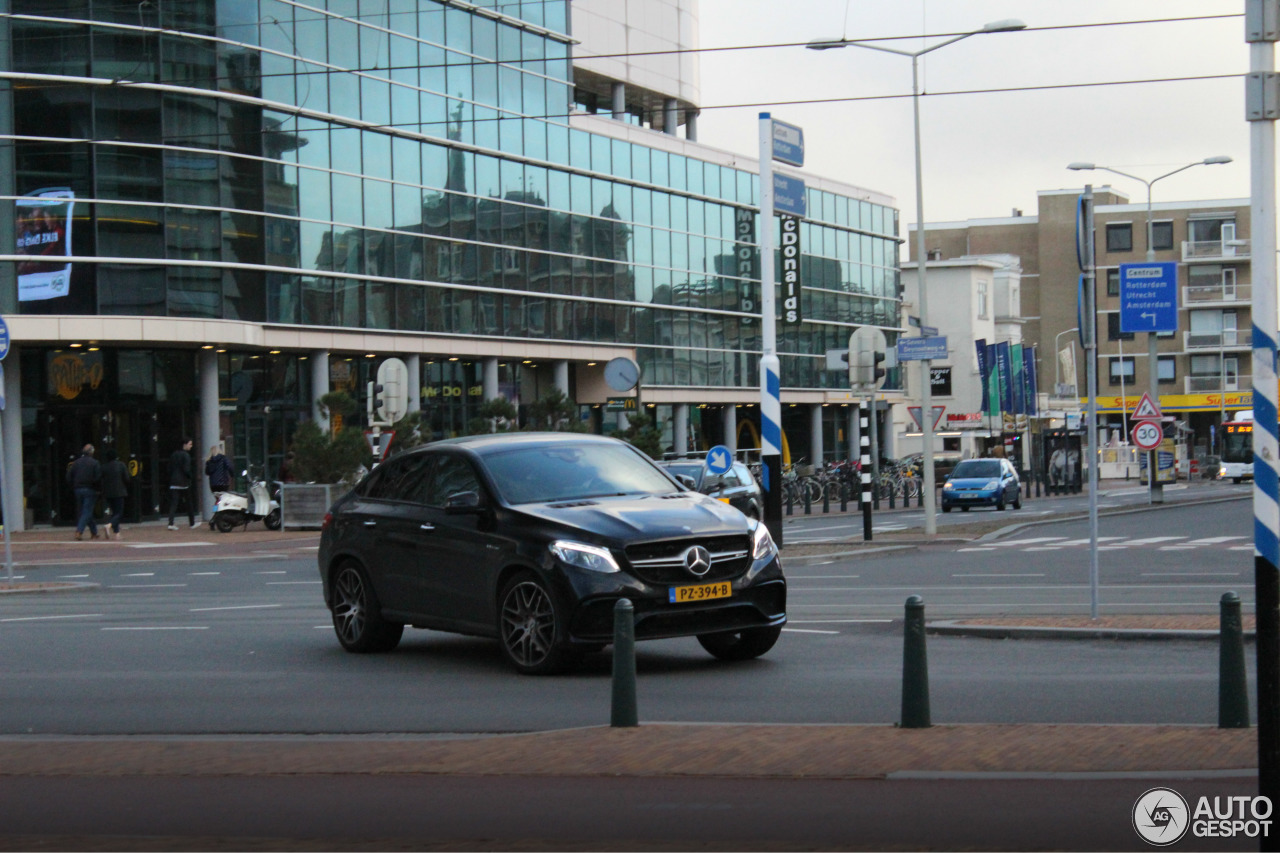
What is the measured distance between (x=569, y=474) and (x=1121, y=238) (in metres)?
101

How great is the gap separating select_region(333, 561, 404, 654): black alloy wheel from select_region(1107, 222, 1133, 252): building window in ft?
327

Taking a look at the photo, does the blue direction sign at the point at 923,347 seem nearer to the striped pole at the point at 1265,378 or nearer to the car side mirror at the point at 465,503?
the car side mirror at the point at 465,503

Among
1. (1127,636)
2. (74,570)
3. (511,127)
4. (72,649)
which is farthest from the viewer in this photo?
(511,127)

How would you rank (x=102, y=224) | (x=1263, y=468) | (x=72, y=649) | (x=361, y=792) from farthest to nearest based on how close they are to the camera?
(x=102, y=224) → (x=72, y=649) → (x=361, y=792) → (x=1263, y=468)

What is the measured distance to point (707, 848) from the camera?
6031 millimetres

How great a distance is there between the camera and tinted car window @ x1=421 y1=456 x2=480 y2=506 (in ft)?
39.5

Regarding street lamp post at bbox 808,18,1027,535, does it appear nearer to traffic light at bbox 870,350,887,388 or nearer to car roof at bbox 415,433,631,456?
traffic light at bbox 870,350,887,388

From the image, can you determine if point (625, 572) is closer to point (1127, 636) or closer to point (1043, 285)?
point (1127, 636)

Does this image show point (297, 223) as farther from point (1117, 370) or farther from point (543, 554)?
point (1117, 370)

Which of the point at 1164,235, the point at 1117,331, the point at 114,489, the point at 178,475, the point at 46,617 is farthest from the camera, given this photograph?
the point at 1164,235

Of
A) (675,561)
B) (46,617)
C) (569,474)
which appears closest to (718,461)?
(46,617)

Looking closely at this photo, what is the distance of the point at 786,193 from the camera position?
2433 cm

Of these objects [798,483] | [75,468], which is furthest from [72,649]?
[798,483]

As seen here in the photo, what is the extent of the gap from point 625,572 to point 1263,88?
5906 mm
